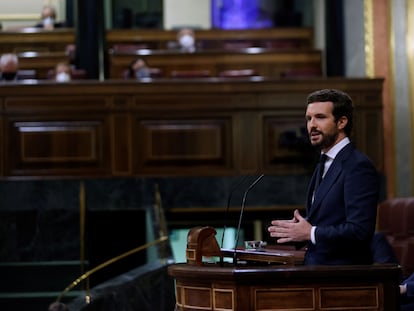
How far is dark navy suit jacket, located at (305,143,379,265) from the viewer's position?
3064 millimetres

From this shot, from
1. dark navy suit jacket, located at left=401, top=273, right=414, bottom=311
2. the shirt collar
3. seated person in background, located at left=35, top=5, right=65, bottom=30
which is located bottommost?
dark navy suit jacket, located at left=401, top=273, right=414, bottom=311

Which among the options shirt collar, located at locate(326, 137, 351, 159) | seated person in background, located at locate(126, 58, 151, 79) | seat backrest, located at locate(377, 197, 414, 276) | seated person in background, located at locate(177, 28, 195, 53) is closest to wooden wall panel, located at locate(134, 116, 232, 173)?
seated person in background, located at locate(126, 58, 151, 79)

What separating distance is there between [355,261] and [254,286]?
389 millimetres

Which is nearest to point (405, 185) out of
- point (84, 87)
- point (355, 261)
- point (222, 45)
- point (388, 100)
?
point (388, 100)

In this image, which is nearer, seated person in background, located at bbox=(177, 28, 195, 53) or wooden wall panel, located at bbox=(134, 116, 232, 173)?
wooden wall panel, located at bbox=(134, 116, 232, 173)

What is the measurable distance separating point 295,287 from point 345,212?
33 cm

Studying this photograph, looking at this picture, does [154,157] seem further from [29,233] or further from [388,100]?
[388,100]

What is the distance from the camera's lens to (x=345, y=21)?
8.38 metres

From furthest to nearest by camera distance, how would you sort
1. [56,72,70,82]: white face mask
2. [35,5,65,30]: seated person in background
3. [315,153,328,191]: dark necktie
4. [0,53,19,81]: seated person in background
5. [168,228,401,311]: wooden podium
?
[35,5,65,30]: seated person in background < [56,72,70,82]: white face mask < [0,53,19,81]: seated person in background < [315,153,328,191]: dark necktie < [168,228,401,311]: wooden podium

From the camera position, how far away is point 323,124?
3.19 m

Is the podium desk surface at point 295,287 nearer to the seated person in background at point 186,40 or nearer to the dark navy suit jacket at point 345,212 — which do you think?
the dark navy suit jacket at point 345,212

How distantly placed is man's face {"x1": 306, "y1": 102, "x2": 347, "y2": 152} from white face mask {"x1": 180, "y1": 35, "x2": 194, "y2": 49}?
6378 mm

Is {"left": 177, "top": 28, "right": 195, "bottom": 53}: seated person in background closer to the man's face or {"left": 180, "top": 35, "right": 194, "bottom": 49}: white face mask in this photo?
{"left": 180, "top": 35, "right": 194, "bottom": 49}: white face mask

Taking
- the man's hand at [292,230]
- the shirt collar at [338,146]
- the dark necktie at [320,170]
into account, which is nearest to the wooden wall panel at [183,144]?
the dark necktie at [320,170]
